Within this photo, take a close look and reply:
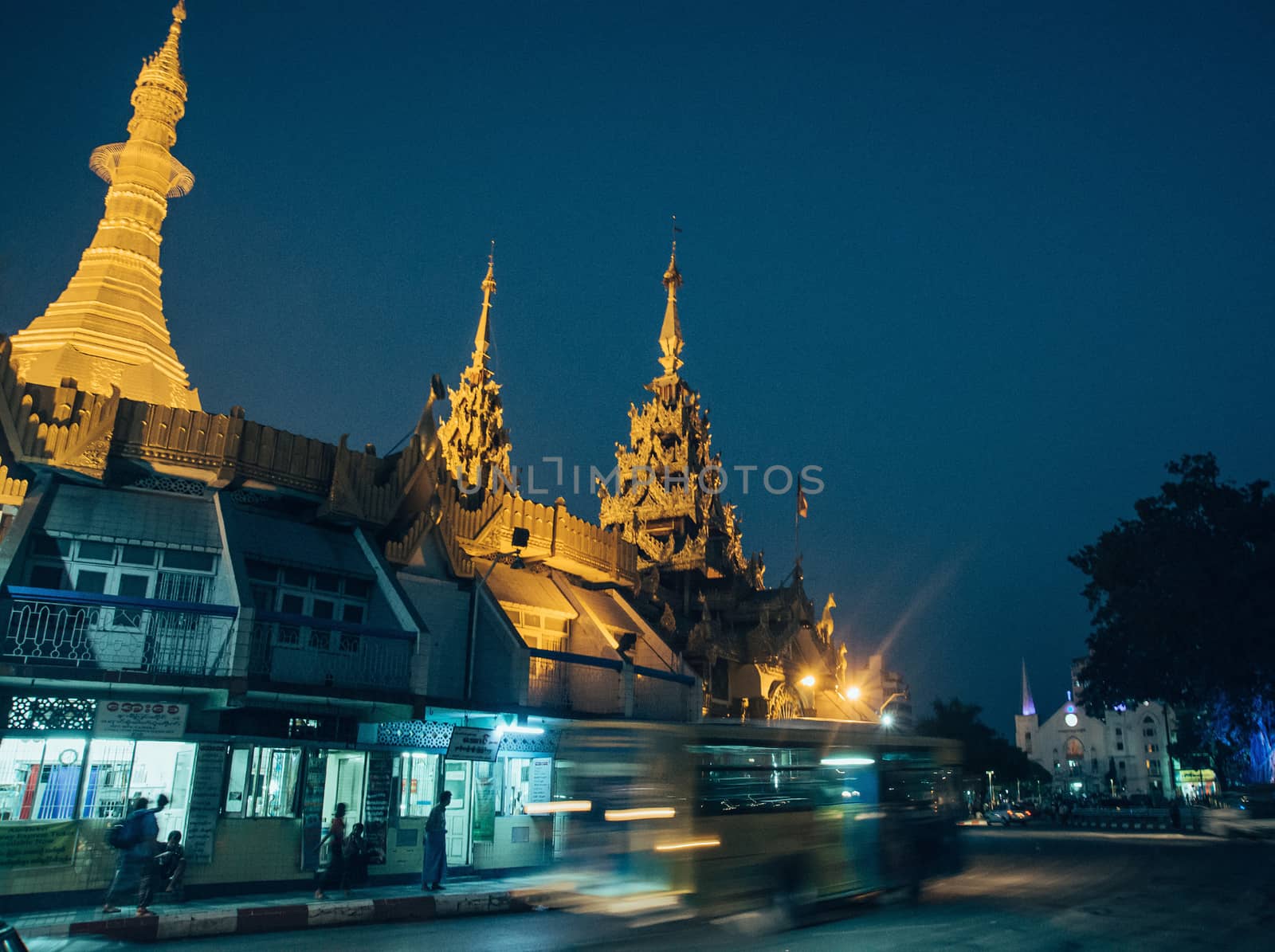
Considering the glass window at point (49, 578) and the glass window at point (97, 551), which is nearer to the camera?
the glass window at point (49, 578)

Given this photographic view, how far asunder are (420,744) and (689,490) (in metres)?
32.3

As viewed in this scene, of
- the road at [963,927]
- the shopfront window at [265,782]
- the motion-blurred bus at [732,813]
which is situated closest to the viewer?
the road at [963,927]

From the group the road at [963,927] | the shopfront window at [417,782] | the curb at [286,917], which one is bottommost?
the curb at [286,917]

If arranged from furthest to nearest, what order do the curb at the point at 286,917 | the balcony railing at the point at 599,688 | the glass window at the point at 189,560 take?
the balcony railing at the point at 599,688 < the glass window at the point at 189,560 < the curb at the point at 286,917

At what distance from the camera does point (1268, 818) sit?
3766 centimetres

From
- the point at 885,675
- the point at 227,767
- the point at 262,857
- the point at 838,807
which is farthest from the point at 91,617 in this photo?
the point at 885,675

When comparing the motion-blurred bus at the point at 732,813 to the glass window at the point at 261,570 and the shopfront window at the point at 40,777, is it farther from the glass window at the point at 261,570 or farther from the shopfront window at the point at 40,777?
the glass window at the point at 261,570

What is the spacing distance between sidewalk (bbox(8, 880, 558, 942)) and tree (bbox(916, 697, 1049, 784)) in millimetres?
76327

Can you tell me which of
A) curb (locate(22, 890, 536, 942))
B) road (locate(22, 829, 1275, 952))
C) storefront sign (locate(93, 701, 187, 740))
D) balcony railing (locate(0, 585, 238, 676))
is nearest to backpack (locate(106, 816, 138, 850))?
curb (locate(22, 890, 536, 942))

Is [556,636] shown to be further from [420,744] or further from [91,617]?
[91,617]

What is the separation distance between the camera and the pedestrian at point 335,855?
1731cm

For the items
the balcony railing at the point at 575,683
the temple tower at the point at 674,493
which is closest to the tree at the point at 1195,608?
the temple tower at the point at 674,493

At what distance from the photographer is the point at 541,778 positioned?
2369 centimetres

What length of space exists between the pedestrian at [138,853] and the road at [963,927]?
1.55 metres
